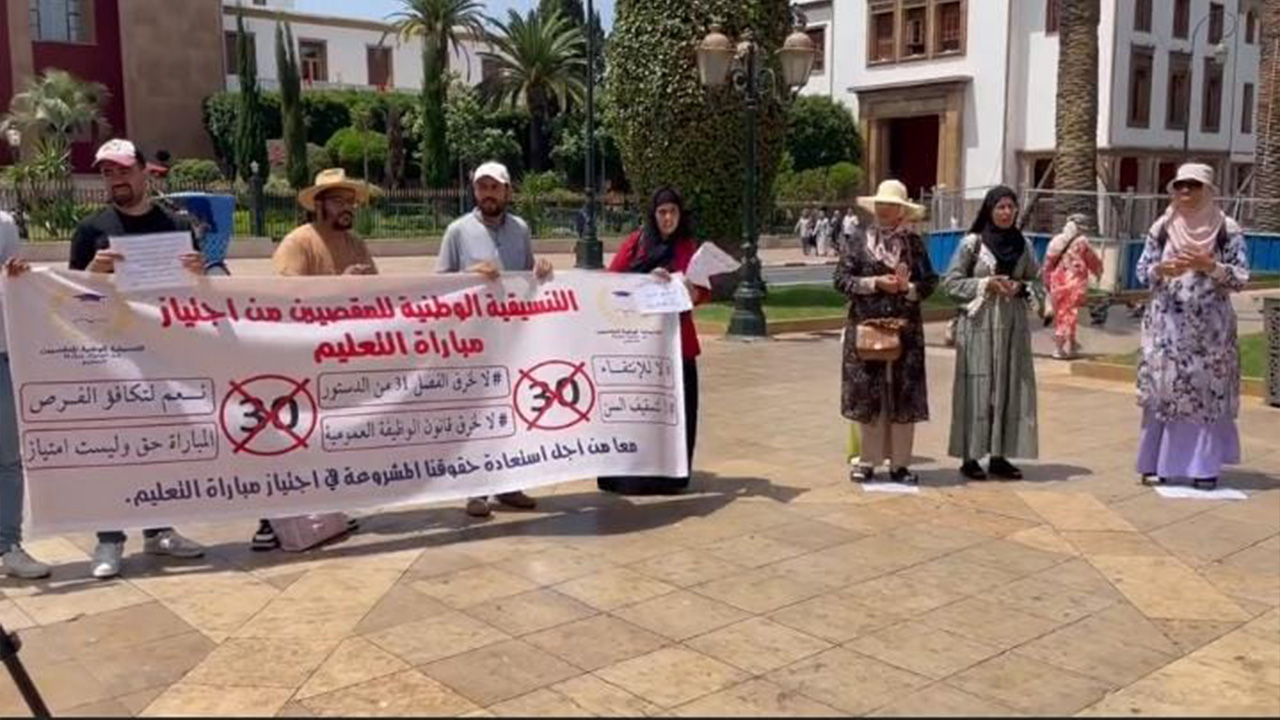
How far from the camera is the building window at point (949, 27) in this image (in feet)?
154

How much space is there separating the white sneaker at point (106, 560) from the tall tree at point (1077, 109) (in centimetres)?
1955

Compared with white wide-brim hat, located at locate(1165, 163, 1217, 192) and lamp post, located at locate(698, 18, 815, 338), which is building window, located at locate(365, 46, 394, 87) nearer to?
lamp post, located at locate(698, 18, 815, 338)

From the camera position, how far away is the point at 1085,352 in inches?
568

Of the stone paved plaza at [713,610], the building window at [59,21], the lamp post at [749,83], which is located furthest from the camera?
the building window at [59,21]

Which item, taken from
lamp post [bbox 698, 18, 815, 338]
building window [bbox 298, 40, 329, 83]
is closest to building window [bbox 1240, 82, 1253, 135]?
building window [bbox 298, 40, 329, 83]

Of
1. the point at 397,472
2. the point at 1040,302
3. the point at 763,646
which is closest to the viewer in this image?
the point at 763,646

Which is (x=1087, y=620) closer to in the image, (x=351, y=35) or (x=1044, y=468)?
(x=1044, y=468)

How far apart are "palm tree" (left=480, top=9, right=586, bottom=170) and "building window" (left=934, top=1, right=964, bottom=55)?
14.0 metres

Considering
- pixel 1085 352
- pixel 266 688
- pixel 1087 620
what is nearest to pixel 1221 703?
pixel 1087 620

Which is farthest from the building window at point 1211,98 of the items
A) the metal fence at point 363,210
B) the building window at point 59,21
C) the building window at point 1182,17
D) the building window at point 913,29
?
the building window at point 59,21

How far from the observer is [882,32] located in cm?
4997

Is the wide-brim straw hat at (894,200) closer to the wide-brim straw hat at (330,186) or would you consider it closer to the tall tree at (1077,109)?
the wide-brim straw hat at (330,186)

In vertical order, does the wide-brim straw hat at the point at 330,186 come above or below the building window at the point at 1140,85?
below

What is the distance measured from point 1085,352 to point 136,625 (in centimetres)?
1204
